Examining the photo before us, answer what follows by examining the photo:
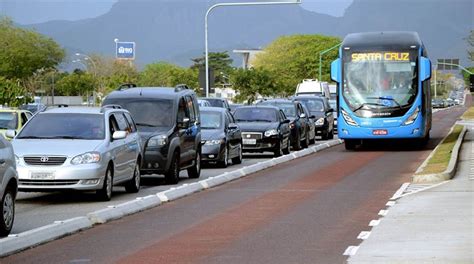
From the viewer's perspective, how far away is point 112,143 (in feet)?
65.6

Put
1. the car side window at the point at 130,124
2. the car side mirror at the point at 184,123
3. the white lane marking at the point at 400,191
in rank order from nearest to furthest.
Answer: the white lane marking at the point at 400,191 < the car side window at the point at 130,124 < the car side mirror at the point at 184,123

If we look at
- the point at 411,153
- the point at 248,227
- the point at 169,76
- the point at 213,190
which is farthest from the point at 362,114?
the point at 169,76

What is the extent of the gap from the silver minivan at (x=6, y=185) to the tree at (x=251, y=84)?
260 ft

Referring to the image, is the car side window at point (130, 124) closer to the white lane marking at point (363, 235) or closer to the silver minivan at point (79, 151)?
the silver minivan at point (79, 151)

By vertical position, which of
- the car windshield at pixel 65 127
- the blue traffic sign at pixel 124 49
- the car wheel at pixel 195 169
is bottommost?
the car wheel at pixel 195 169

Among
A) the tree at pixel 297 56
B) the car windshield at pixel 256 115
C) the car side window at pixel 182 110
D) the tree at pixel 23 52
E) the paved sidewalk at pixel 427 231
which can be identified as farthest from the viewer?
the tree at pixel 297 56

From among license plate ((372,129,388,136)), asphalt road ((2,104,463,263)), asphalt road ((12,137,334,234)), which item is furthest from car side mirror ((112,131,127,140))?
license plate ((372,129,388,136))

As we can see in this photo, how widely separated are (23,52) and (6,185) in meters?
78.5

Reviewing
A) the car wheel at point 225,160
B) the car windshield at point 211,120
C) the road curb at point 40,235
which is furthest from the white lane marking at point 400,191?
the car windshield at point 211,120

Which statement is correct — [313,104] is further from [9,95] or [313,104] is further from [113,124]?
[113,124]

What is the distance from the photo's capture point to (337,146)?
42531mm

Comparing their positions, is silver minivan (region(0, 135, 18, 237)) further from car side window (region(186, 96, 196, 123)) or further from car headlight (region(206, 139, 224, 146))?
car headlight (region(206, 139, 224, 146))

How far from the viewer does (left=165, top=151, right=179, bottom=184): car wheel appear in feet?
76.1

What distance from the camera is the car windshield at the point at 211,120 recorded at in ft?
97.4
